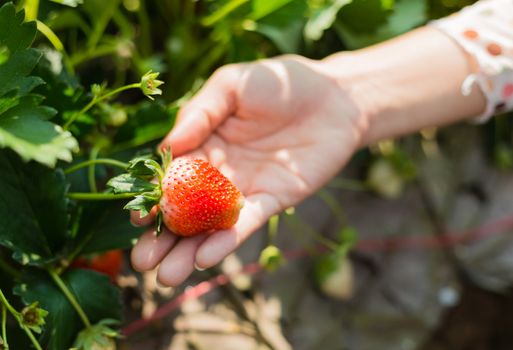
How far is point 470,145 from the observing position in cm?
144

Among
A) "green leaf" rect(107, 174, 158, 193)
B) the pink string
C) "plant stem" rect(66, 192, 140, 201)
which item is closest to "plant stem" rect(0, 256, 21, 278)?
"plant stem" rect(66, 192, 140, 201)

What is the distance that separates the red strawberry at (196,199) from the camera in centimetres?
67

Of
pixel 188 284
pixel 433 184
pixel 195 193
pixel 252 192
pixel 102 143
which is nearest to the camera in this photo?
pixel 195 193

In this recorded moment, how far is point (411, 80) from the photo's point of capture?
102 centimetres

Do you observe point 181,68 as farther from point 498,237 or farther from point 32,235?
point 498,237

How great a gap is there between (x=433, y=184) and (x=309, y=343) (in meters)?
0.46

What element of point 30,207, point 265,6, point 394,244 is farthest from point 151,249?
point 394,244

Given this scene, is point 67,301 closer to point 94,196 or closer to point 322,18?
point 94,196

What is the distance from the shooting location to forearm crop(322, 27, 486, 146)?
1.00 metres

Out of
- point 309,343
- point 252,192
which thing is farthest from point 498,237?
point 252,192

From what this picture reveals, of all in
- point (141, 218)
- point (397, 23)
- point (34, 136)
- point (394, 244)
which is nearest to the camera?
point (34, 136)

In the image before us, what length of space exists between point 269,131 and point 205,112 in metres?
0.11

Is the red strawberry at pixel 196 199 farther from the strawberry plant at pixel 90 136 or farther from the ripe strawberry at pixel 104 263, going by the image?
the ripe strawberry at pixel 104 263

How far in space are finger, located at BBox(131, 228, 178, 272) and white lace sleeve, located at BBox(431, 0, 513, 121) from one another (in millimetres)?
548
